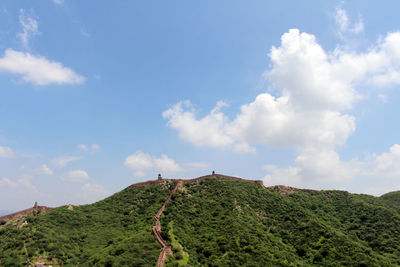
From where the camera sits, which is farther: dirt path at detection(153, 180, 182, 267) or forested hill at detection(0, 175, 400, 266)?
forested hill at detection(0, 175, 400, 266)

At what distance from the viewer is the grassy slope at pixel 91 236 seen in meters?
35.7

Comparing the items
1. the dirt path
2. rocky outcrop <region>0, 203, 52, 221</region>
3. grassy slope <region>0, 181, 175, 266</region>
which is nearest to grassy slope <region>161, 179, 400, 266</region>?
the dirt path

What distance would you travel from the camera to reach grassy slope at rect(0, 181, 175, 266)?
3566cm

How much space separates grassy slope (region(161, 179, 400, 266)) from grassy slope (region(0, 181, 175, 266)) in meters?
4.63

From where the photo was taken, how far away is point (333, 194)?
68.3m

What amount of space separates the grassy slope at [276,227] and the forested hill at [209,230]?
166 millimetres

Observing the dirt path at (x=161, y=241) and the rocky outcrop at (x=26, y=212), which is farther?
the rocky outcrop at (x=26, y=212)

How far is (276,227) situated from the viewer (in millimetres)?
49594

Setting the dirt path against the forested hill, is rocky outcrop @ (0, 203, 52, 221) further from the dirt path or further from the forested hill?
the dirt path

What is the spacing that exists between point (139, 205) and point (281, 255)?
32.0 m

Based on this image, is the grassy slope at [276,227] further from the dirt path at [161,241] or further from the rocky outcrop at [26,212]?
the rocky outcrop at [26,212]

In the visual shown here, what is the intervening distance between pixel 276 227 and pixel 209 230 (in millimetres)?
14329

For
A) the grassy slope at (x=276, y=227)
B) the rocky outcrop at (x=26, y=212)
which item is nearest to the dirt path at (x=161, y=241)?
the grassy slope at (x=276, y=227)

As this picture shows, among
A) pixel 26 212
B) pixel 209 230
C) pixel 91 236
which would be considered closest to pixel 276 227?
pixel 209 230
